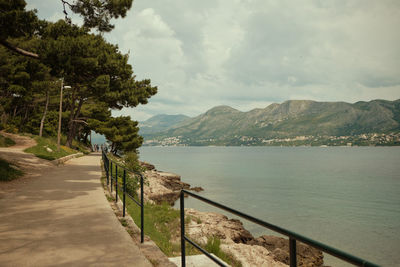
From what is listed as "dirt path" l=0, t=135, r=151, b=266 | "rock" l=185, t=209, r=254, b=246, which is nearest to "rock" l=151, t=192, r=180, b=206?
"rock" l=185, t=209, r=254, b=246

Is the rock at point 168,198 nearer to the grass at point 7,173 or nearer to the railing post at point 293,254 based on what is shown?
the grass at point 7,173

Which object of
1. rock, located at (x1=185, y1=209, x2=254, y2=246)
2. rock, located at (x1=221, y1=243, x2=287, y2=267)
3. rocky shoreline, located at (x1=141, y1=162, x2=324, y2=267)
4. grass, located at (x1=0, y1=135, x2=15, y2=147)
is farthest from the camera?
grass, located at (x1=0, y1=135, x2=15, y2=147)

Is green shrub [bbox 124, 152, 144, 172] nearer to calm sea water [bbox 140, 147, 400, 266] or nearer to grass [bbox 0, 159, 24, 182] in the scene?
calm sea water [bbox 140, 147, 400, 266]

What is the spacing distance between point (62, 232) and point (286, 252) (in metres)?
10.3

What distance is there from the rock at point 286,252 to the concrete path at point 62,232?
7858 millimetres

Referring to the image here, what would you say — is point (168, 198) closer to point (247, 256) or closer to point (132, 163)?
point (132, 163)

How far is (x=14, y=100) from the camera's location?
1468 inches

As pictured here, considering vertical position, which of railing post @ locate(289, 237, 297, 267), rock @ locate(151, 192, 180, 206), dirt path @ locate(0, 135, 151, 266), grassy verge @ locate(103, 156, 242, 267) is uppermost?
railing post @ locate(289, 237, 297, 267)

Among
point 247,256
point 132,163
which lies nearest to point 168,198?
point 132,163

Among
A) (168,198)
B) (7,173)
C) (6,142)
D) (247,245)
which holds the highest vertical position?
(6,142)

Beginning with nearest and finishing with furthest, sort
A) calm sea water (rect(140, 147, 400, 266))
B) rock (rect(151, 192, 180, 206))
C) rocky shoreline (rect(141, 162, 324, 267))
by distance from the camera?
rocky shoreline (rect(141, 162, 324, 267))
calm sea water (rect(140, 147, 400, 266))
rock (rect(151, 192, 180, 206))

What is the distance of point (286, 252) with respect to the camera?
41.5 ft

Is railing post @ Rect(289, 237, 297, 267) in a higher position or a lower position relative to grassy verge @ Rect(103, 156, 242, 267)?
higher

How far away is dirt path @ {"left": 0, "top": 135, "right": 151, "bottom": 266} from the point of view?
172 inches
